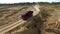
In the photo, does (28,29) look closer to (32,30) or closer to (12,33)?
(32,30)

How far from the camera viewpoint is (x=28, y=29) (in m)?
21.4

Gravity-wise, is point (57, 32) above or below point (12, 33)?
below

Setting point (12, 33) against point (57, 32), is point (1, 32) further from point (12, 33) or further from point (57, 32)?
point (57, 32)

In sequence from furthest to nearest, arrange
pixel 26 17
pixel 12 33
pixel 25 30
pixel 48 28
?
pixel 26 17 < pixel 48 28 < pixel 25 30 < pixel 12 33

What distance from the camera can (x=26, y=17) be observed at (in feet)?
95.9

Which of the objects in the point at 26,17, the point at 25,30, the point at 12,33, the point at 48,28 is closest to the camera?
the point at 12,33

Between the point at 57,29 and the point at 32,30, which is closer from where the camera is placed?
the point at 32,30

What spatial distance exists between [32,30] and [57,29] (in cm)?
409

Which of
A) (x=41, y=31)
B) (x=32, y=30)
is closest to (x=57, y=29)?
(x=41, y=31)

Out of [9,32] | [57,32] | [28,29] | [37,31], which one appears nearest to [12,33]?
[9,32]

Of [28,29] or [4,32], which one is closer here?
[4,32]

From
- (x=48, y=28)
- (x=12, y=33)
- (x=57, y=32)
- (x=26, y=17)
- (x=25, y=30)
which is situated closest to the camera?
(x=12, y=33)

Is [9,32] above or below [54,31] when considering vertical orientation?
above

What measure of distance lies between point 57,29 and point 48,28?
141cm
